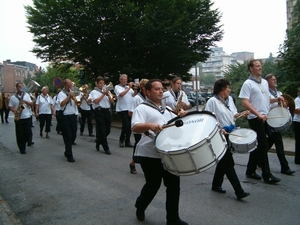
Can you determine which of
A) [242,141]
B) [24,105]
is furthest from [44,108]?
[242,141]

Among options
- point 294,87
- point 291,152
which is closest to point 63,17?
point 294,87

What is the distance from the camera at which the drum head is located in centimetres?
328

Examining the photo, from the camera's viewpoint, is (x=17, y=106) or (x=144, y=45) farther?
(x=144, y=45)

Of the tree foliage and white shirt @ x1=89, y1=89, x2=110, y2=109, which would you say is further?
the tree foliage

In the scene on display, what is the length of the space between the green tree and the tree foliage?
580 cm

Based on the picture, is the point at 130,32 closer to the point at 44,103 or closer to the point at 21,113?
the point at 44,103

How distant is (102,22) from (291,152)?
13252 millimetres

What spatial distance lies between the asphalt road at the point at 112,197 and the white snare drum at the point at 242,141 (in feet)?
2.78

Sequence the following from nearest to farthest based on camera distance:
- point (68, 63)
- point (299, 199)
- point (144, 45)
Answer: point (299, 199)
point (144, 45)
point (68, 63)

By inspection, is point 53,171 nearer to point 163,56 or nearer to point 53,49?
point 163,56

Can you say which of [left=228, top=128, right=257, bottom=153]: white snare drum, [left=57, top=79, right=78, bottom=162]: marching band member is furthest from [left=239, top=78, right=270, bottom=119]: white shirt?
[left=57, top=79, right=78, bottom=162]: marching band member

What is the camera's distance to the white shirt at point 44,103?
43.2ft

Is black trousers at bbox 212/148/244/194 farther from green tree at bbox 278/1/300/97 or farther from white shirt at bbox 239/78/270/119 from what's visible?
green tree at bbox 278/1/300/97

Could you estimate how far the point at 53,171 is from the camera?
7.09 meters
